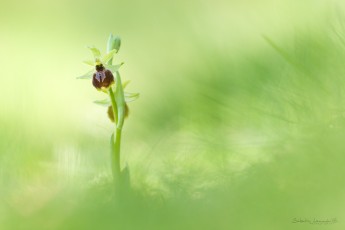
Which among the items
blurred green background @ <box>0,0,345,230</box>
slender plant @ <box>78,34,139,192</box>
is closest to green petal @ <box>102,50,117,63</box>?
slender plant @ <box>78,34,139,192</box>

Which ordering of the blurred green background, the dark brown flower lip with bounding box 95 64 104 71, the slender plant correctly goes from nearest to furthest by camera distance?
the blurred green background < the slender plant < the dark brown flower lip with bounding box 95 64 104 71

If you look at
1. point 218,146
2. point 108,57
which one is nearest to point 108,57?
point 108,57

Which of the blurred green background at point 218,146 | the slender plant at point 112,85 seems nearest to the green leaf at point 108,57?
the slender plant at point 112,85

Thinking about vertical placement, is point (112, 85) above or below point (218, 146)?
above

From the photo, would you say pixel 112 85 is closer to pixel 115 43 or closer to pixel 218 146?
pixel 115 43

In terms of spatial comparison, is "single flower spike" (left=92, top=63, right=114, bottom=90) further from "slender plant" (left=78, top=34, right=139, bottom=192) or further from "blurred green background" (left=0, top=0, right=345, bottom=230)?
"blurred green background" (left=0, top=0, right=345, bottom=230)

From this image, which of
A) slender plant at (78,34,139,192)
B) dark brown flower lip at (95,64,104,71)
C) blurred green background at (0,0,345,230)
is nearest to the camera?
blurred green background at (0,0,345,230)

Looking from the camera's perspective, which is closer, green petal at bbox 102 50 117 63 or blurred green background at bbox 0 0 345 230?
blurred green background at bbox 0 0 345 230

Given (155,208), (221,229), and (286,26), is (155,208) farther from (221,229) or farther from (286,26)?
(286,26)

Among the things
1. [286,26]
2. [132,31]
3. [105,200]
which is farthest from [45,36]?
[105,200]

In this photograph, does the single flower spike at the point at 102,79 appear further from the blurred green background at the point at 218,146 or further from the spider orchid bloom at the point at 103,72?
the blurred green background at the point at 218,146
